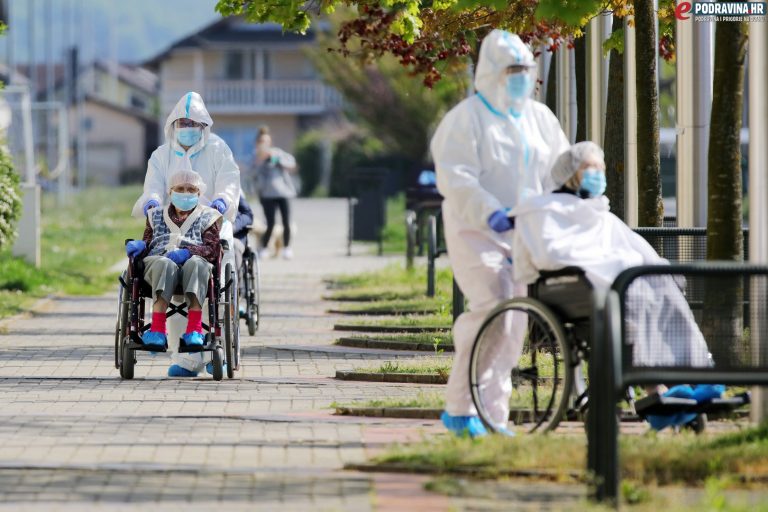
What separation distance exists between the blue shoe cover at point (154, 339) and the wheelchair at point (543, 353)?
326cm

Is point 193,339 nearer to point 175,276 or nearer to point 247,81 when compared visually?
point 175,276

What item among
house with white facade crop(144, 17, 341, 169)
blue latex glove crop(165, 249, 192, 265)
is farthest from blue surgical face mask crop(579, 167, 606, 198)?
house with white facade crop(144, 17, 341, 169)

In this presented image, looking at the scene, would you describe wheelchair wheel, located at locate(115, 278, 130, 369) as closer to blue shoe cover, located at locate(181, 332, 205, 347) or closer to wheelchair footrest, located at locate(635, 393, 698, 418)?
blue shoe cover, located at locate(181, 332, 205, 347)

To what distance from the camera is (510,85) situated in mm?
8469

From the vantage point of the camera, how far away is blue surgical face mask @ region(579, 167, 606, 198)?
8289 millimetres

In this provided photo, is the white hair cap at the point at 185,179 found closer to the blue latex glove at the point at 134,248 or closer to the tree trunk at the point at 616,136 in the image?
the blue latex glove at the point at 134,248

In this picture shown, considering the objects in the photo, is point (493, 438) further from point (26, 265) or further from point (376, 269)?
point (376, 269)

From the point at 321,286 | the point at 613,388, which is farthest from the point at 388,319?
the point at 613,388

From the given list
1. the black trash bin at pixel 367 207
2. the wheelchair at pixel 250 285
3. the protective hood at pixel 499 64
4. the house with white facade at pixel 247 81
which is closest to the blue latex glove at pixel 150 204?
the wheelchair at pixel 250 285

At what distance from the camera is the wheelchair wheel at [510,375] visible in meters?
8.21

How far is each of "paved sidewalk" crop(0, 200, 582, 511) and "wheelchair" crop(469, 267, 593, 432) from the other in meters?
0.52

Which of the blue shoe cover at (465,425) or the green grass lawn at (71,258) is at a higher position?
the green grass lawn at (71,258)

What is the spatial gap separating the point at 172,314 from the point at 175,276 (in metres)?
0.42

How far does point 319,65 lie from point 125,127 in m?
49.2
